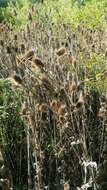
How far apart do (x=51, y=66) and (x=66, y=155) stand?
0.80 meters

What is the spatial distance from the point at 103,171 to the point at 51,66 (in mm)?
983

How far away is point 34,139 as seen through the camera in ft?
11.0

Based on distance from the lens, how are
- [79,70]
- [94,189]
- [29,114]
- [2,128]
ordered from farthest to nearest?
1. [79,70]
2. [2,128]
3. [94,189]
4. [29,114]

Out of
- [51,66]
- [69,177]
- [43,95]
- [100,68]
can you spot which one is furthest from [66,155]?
[100,68]

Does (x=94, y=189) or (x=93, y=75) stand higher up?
(x=93, y=75)

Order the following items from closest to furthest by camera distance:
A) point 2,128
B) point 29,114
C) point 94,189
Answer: point 29,114, point 94,189, point 2,128

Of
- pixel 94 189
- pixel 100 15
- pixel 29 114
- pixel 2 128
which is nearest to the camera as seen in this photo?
pixel 29 114

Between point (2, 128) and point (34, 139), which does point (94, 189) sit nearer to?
point (34, 139)

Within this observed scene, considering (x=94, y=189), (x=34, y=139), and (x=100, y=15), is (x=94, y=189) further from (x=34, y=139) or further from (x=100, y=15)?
(x=100, y=15)

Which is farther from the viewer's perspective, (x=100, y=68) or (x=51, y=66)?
(x=100, y=68)

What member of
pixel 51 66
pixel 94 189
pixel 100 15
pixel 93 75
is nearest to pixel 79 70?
pixel 93 75

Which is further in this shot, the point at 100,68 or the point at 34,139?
the point at 100,68

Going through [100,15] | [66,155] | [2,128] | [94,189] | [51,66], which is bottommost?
[94,189]

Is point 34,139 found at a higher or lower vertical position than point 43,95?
lower
